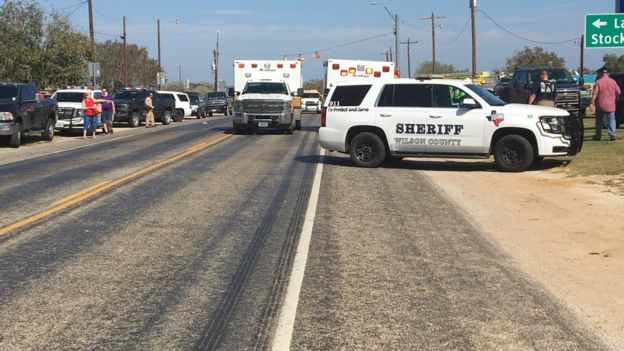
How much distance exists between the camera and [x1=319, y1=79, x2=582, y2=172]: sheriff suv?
1355 centimetres

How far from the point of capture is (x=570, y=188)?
11.7 metres

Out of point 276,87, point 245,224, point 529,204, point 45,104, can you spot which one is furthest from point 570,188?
point 45,104

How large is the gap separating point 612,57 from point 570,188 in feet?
301

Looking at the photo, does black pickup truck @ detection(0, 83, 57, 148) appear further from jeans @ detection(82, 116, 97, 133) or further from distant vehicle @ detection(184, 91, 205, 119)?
distant vehicle @ detection(184, 91, 205, 119)

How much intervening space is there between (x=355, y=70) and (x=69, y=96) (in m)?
11.6

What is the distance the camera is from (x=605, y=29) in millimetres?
14914

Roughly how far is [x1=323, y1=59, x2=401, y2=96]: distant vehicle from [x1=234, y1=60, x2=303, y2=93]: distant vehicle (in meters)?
1.72

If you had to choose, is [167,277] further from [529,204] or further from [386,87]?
[386,87]

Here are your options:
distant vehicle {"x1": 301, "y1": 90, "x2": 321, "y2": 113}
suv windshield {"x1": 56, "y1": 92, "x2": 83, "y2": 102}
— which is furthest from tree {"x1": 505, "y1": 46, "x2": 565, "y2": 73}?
suv windshield {"x1": 56, "y1": 92, "x2": 83, "y2": 102}

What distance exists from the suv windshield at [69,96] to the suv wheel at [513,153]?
19.2 m

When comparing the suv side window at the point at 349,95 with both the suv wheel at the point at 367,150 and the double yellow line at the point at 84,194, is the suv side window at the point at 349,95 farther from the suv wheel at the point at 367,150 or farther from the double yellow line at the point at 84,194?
the double yellow line at the point at 84,194

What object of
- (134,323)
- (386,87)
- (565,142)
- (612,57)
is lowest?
(134,323)

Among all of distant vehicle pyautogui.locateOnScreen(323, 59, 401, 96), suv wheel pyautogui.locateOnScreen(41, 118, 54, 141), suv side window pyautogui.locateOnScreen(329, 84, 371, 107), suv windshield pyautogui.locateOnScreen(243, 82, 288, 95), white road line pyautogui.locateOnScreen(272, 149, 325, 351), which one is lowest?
white road line pyautogui.locateOnScreen(272, 149, 325, 351)

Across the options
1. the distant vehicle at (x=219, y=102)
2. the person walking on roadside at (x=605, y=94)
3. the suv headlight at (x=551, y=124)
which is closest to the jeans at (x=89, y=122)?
the person walking on roadside at (x=605, y=94)
